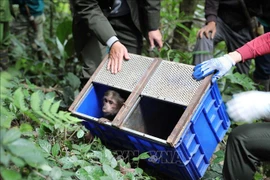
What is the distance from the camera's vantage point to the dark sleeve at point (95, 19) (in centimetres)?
324

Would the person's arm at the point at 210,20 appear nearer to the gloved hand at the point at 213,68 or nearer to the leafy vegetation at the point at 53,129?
the leafy vegetation at the point at 53,129

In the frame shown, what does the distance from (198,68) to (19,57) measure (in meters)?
3.06

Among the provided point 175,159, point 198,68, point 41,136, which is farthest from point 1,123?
point 198,68

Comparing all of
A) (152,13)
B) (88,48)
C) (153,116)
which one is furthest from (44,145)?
(152,13)

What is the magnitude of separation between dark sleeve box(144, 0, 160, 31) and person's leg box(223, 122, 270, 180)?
1.43 metres

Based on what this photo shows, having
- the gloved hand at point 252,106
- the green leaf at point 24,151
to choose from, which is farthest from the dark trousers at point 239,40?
the green leaf at point 24,151

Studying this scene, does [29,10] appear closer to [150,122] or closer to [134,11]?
[134,11]

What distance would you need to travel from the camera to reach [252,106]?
8.50 feet

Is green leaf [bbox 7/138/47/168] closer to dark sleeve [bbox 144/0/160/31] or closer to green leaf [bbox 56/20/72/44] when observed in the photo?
dark sleeve [bbox 144/0/160/31]

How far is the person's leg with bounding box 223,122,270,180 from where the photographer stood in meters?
2.56

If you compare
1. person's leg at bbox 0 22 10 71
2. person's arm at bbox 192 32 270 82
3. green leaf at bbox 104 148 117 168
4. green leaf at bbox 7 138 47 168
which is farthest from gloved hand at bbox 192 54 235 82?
person's leg at bbox 0 22 10 71

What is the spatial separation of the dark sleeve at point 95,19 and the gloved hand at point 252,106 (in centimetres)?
117

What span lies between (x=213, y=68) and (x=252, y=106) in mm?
367

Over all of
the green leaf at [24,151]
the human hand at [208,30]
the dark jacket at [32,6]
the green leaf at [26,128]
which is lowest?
the green leaf at [24,151]
